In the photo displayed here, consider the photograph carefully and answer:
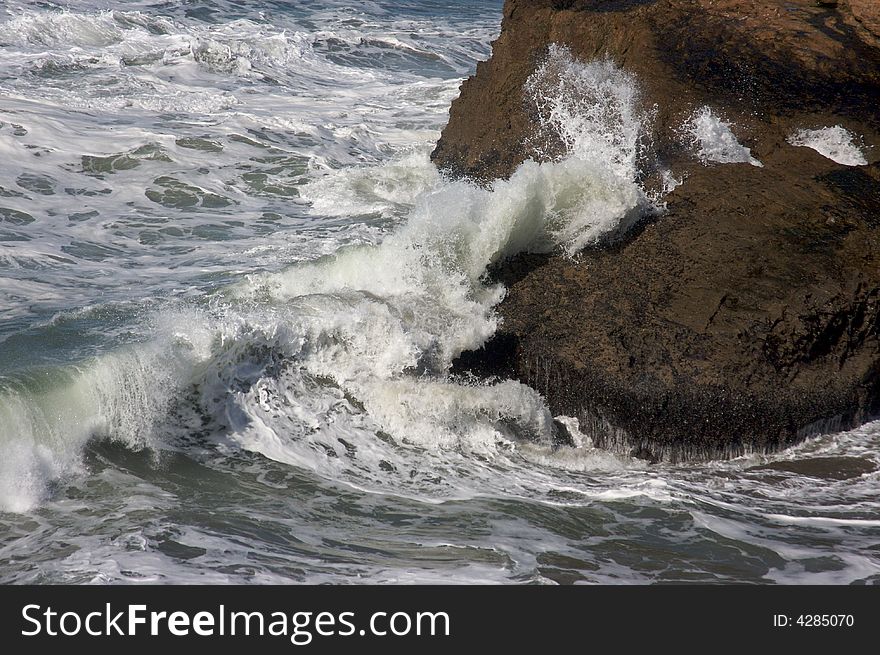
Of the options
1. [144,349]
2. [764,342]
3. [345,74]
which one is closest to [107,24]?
[345,74]

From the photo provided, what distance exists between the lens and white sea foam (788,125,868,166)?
6.30 m

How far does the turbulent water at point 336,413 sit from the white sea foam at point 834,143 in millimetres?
447

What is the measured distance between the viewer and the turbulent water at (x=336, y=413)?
4344 millimetres

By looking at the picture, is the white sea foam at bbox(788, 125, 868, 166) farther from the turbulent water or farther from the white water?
the white water

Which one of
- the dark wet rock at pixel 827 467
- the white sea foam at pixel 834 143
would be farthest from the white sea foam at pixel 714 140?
the dark wet rock at pixel 827 467

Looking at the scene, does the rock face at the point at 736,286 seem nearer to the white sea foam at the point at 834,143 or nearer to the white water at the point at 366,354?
the white sea foam at the point at 834,143

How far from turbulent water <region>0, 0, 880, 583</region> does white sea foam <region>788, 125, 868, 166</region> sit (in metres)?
0.45

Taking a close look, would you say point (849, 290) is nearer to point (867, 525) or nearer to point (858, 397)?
point (858, 397)

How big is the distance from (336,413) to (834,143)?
12.2 ft

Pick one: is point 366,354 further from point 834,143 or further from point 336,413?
point 834,143

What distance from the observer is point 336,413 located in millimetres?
5723

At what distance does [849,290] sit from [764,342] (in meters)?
0.68

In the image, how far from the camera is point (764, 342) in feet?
17.8

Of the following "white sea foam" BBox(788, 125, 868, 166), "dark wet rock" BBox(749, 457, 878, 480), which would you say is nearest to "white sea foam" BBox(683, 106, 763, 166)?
"white sea foam" BBox(788, 125, 868, 166)
